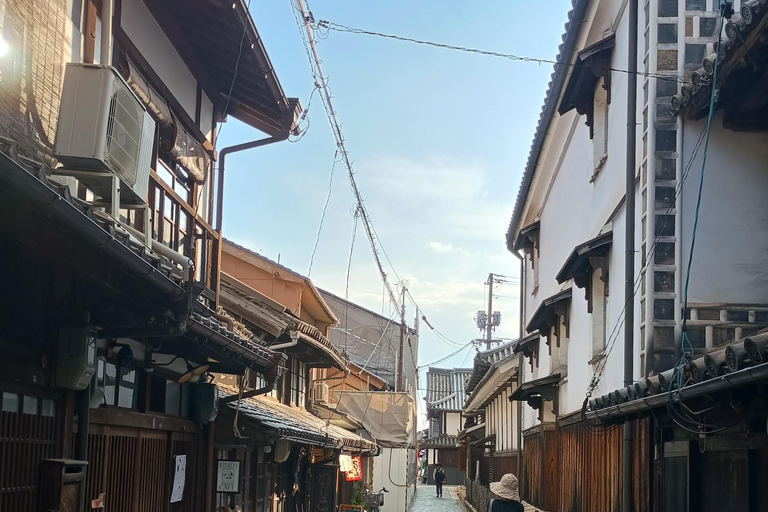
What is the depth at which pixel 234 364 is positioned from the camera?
12.5 meters

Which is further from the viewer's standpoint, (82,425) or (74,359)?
(82,425)

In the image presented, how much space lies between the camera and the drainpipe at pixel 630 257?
1259 centimetres

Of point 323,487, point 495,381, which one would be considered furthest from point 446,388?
point 323,487

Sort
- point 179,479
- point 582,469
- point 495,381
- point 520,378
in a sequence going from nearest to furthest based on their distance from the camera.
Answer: point 179,479, point 582,469, point 520,378, point 495,381

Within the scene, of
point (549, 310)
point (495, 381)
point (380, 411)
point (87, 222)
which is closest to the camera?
point (87, 222)

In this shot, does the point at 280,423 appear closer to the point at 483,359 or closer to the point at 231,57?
the point at 231,57

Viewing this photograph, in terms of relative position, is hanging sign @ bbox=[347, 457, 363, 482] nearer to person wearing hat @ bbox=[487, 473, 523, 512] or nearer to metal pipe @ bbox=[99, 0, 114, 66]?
person wearing hat @ bbox=[487, 473, 523, 512]

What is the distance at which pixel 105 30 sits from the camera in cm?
922

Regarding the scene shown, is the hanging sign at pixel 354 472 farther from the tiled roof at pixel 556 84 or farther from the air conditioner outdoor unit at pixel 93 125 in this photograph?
the air conditioner outdoor unit at pixel 93 125

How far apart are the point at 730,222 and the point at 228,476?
8834 mm

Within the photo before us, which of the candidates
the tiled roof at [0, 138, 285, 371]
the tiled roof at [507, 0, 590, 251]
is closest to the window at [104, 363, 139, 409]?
the tiled roof at [0, 138, 285, 371]

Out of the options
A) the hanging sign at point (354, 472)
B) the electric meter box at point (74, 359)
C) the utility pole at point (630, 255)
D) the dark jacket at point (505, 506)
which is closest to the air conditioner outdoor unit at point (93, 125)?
the electric meter box at point (74, 359)

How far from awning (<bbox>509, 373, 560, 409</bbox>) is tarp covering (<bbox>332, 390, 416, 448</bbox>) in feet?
33.4

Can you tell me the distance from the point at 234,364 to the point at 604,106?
29.9 ft
